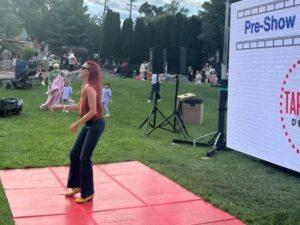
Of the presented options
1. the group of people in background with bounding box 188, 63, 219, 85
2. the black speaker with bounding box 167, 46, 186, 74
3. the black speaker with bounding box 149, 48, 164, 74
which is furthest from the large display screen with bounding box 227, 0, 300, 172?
the group of people in background with bounding box 188, 63, 219, 85

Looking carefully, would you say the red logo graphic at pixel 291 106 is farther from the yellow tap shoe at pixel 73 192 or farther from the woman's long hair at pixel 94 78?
the yellow tap shoe at pixel 73 192

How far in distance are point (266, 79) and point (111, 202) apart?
255 centimetres

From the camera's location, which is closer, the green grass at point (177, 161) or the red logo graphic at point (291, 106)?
the red logo graphic at point (291, 106)

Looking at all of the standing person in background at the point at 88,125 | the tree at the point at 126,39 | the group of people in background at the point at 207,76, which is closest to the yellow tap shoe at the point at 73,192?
the standing person in background at the point at 88,125

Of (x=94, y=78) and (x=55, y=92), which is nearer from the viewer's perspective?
(x=94, y=78)

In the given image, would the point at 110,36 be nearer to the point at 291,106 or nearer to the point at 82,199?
the point at 82,199

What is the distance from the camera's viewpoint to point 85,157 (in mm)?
6340

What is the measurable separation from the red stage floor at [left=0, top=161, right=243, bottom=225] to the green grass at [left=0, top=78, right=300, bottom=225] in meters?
0.20

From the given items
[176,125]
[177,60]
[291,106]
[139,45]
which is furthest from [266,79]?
[139,45]

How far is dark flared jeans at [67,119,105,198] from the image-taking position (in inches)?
248

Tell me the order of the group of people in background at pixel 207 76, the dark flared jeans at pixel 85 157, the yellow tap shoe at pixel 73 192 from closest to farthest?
the dark flared jeans at pixel 85 157 → the yellow tap shoe at pixel 73 192 → the group of people in background at pixel 207 76

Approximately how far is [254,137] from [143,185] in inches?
79.0

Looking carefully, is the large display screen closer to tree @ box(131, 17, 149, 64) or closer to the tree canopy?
the tree canopy

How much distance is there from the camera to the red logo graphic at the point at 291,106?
17.0 ft
